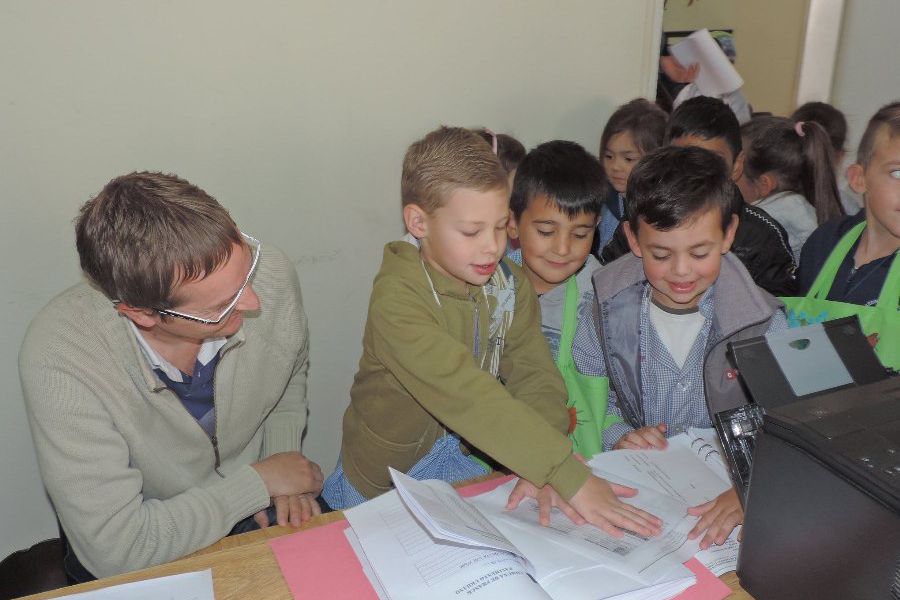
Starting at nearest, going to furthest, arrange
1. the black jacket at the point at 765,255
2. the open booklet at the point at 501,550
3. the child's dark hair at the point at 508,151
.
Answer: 1. the open booklet at the point at 501,550
2. the black jacket at the point at 765,255
3. the child's dark hair at the point at 508,151

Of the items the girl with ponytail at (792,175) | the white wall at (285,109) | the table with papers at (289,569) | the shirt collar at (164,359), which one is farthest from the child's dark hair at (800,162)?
the shirt collar at (164,359)

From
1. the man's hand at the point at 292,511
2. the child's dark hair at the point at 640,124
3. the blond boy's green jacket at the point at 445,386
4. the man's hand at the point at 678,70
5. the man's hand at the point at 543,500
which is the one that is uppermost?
the man's hand at the point at 678,70

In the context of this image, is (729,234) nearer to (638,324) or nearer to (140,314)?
(638,324)

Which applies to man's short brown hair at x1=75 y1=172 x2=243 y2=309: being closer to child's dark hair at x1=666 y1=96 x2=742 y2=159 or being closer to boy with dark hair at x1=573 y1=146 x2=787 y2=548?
boy with dark hair at x1=573 y1=146 x2=787 y2=548

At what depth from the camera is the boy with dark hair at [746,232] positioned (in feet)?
6.79

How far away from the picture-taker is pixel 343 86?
86.0 inches

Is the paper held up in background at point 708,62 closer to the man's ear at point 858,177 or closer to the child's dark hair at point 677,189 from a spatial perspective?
the man's ear at point 858,177

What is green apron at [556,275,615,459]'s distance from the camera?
1741mm

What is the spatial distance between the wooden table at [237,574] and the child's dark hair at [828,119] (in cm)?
271

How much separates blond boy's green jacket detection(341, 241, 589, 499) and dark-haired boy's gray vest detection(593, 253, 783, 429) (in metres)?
0.17

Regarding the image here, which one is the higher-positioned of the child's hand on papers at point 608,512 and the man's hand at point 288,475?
the child's hand on papers at point 608,512

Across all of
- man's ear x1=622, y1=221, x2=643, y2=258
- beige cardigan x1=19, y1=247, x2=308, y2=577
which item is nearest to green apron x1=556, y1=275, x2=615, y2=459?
man's ear x1=622, y1=221, x2=643, y2=258

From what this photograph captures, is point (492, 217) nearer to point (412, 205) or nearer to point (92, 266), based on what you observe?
point (412, 205)

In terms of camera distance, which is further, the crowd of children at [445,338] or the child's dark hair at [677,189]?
the child's dark hair at [677,189]
